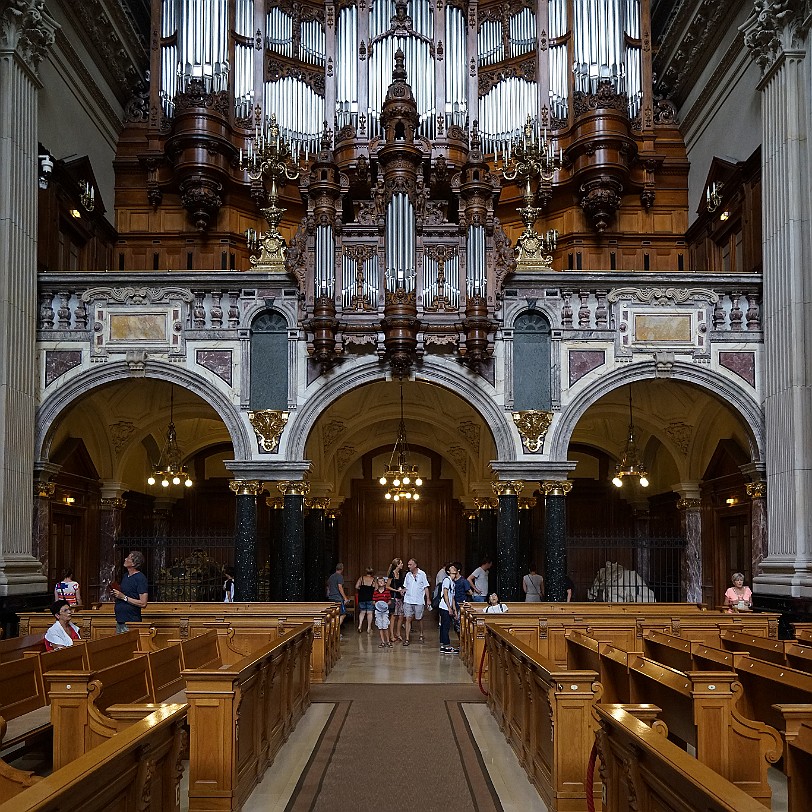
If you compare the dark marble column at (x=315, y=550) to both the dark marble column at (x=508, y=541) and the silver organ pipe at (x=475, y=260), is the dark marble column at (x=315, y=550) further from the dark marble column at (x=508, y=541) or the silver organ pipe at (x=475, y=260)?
the silver organ pipe at (x=475, y=260)

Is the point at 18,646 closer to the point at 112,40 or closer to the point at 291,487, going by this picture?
the point at 291,487

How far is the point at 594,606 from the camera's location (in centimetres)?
1540

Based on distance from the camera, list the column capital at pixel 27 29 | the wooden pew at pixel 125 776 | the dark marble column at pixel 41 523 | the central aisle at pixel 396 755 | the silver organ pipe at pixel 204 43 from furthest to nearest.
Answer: the silver organ pipe at pixel 204 43 < the dark marble column at pixel 41 523 < the column capital at pixel 27 29 < the central aisle at pixel 396 755 < the wooden pew at pixel 125 776

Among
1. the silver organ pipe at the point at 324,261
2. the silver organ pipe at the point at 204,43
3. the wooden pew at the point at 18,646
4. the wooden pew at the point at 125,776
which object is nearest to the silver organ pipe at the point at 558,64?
the silver organ pipe at the point at 324,261

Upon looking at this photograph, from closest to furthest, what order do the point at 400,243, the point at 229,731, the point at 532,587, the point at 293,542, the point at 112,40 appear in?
the point at 229,731
the point at 400,243
the point at 293,542
the point at 532,587
the point at 112,40

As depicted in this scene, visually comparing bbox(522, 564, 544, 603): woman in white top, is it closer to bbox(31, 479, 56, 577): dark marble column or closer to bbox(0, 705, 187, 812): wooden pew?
bbox(31, 479, 56, 577): dark marble column

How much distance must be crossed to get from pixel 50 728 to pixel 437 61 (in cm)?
1654

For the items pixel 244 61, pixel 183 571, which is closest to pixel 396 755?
pixel 183 571

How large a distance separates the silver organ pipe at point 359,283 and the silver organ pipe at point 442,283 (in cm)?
86

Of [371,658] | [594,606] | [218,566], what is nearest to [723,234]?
[594,606]

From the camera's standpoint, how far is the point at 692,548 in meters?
20.0

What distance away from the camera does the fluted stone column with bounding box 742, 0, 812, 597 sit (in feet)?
48.1

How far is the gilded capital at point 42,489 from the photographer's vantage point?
16.1 metres

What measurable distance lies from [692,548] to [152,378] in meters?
11.0
